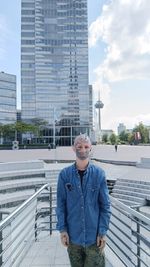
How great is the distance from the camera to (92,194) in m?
3.03

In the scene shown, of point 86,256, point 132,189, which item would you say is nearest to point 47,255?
point 86,256

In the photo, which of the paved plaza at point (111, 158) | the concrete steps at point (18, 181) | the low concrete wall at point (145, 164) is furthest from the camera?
the low concrete wall at point (145, 164)

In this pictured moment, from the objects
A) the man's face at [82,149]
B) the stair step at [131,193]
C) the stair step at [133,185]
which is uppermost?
the man's face at [82,149]

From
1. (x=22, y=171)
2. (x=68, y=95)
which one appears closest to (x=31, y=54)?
(x=68, y=95)

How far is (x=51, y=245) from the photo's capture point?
5.57 metres

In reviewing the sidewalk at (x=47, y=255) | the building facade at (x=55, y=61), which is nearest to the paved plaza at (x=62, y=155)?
the sidewalk at (x=47, y=255)

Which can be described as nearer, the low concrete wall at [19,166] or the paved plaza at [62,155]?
the low concrete wall at [19,166]

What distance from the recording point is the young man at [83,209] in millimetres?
3006

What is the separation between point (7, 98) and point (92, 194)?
107679mm

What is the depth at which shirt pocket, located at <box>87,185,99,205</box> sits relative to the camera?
302 cm

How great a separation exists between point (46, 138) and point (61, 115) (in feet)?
30.4

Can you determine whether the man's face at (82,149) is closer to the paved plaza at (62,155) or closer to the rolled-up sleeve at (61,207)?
the rolled-up sleeve at (61,207)

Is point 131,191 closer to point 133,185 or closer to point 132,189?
point 132,189

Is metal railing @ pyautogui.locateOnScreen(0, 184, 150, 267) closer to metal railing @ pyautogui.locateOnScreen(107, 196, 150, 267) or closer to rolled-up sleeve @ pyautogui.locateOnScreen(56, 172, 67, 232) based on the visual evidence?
metal railing @ pyautogui.locateOnScreen(107, 196, 150, 267)
